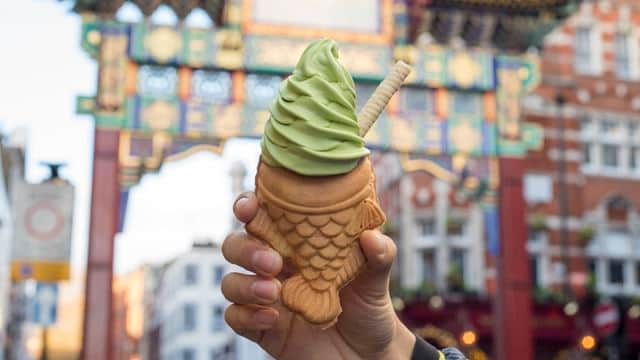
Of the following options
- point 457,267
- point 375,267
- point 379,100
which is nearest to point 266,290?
point 375,267

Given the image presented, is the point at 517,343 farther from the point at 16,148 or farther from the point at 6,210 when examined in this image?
the point at 16,148

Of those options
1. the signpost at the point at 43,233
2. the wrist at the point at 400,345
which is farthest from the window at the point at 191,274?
the wrist at the point at 400,345

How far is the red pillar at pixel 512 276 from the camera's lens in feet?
47.9

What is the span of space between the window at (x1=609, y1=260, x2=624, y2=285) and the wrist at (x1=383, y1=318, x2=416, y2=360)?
2083 centimetres

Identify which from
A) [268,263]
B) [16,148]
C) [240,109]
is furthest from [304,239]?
[16,148]

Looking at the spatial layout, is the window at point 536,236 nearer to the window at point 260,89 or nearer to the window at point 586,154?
the window at point 586,154

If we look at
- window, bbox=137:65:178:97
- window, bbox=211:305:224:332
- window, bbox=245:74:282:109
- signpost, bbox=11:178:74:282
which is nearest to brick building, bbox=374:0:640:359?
window, bbox=245:74:282:109

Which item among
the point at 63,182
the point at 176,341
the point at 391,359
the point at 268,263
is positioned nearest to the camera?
the point at 268,263

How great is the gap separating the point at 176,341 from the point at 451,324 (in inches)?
1389

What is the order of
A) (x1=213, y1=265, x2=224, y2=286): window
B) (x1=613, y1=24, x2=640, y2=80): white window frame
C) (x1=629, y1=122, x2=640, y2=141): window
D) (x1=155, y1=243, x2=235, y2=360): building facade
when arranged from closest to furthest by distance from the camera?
(x1=629, y1=122, x2=640, y2=141): window
(x1=613, y1=24, x2=640, y2=80): white window frame
(x1=213, y1=265, x2=224, y2=286): window
(x1=155, y1=243, x2=235, y2=360): building facade

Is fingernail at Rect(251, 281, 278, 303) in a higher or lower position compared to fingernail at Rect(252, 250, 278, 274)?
lower

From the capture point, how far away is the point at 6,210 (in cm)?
2970

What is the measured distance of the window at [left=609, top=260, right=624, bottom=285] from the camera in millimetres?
23875

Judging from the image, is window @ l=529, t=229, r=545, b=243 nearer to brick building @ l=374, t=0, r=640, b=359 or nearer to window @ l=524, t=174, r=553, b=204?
brick building @ l=374, t=0, r=640, b=359
